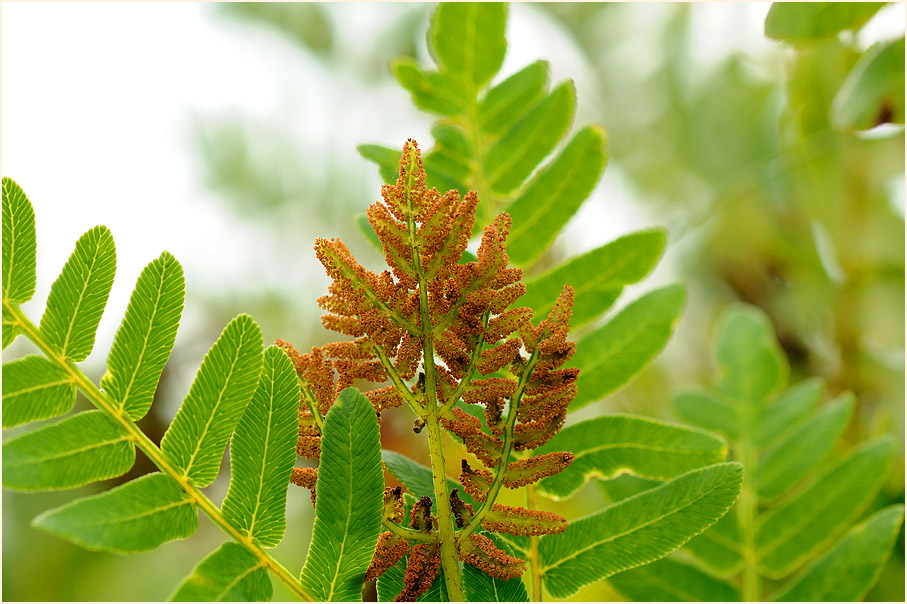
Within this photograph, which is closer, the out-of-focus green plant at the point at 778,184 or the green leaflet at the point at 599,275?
the green leaflet at the point at 599,275

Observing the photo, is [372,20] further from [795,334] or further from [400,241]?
[400,241]

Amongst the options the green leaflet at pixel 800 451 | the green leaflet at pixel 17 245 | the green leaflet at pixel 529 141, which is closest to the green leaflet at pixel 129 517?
the green leaflet at pixel 17 245

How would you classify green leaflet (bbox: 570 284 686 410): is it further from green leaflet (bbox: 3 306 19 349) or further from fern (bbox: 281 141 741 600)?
green leaflet (bbox: 3 306 19 349)

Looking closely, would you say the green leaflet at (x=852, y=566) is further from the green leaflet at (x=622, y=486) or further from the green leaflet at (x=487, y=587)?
the green leaflet at (x=487, y=587)

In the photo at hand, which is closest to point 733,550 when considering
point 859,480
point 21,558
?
point 859,480

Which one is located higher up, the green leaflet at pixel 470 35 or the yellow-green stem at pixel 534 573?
the green leaflet at pixel 470 35

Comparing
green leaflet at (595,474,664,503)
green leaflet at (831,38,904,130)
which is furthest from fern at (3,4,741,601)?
green leaflet at (831,38,904,130)

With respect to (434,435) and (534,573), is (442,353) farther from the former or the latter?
(534,573)
